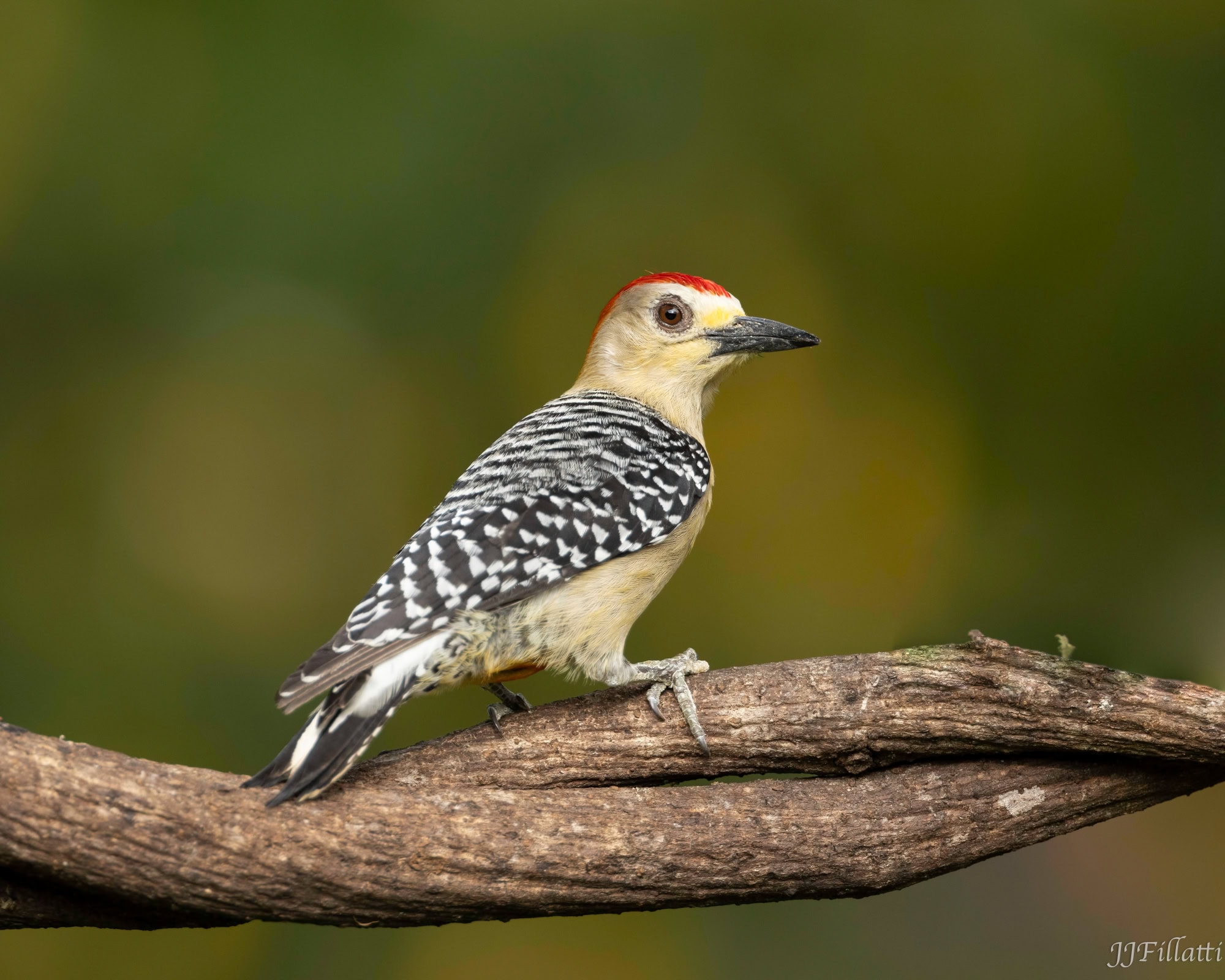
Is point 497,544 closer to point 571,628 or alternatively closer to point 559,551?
point 559,551

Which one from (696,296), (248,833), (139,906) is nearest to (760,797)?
(248,833)

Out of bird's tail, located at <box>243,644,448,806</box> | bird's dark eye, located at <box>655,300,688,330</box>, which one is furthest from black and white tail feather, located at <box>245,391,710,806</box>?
bird's dark eye, located at <box>655,300,688,330</box>

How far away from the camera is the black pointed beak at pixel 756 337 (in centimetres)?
331

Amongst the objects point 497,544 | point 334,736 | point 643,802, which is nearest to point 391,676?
point 334,736

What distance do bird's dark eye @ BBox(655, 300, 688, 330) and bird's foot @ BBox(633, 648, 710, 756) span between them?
3.75ft

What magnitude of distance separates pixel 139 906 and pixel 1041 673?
79.4 inches

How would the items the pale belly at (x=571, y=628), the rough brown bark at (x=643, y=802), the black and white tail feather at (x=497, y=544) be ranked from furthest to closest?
the pale belly at (x=571, y=628) → the black and white tail feather at (x=497, y=544) → the rough brown bark at (x=643, y=802)

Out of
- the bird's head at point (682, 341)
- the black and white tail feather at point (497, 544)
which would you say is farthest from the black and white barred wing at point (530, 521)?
the bird's head at point (682, 341)

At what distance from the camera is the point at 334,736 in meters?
2.22

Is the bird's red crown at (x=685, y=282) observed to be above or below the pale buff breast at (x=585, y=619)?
above

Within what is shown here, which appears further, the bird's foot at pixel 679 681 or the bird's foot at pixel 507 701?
the bird's foot at pixel 507 701

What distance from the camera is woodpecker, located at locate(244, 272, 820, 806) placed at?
228 centimetres

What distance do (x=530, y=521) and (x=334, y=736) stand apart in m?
0.74

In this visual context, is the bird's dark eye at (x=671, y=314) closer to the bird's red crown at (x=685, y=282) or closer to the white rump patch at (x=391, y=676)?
the bird's red crown at (x=685, y=282)
